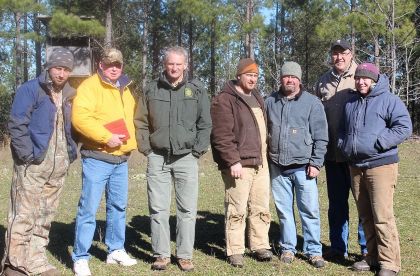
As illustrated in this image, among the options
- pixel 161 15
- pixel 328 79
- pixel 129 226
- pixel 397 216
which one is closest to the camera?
pixel 328 79

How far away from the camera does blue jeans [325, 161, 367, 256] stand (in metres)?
5.34

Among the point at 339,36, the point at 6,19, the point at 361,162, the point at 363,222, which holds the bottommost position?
the point at 363,222

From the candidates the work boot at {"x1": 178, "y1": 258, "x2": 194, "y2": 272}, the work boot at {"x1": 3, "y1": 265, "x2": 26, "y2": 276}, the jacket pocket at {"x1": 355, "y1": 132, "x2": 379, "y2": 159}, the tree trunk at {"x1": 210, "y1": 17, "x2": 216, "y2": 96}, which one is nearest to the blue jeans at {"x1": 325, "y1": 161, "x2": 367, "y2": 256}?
the jacket pocket at {"x1": 355, "y1": 132, "x2": 379, "y2": 159}

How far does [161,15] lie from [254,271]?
2447 cm

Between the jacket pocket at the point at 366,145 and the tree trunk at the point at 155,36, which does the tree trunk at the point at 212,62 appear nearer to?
the tree trunk at the point at 155,36

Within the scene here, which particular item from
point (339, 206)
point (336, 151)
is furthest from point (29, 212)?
point (339, 206)

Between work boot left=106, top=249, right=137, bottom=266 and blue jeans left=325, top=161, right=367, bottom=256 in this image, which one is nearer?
work boot left=106, top=249, right=137, bottom=266

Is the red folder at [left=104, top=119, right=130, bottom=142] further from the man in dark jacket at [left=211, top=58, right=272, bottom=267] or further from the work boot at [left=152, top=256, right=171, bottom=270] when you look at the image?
the work boot at [left=152, top=256, right=171, bottom=270]

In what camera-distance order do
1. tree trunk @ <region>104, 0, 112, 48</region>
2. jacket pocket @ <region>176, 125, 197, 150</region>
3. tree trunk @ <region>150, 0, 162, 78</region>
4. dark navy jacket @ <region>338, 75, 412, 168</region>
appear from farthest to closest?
1. tree trunk @ <region>150, 0, 162, 78</region>
2. tree trunk @ <region>104, 0, 112, 48</region>
3. jacket pocket @ <region>176, 125, 197, 150</region>
4. dark navy jacket @ <region>338, 75, 412, 168</region>

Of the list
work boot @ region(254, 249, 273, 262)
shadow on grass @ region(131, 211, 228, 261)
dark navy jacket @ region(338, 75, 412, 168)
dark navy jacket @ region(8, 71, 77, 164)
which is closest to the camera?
dark navy jacket @ region(8, 71, 77, 164)

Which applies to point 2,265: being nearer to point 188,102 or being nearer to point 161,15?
point 188,102

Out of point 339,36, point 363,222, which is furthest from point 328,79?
point 339,36

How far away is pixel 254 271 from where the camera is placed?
5008mm

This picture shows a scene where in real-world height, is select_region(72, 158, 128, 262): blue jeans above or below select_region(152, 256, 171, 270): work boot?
above
